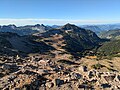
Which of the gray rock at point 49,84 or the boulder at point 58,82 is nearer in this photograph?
the gray rock at point 49,84

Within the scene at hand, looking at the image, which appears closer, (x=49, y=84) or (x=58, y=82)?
(x=49, y=84)

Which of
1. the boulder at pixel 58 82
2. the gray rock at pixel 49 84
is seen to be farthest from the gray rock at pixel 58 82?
the gray rock at pixel 49 84

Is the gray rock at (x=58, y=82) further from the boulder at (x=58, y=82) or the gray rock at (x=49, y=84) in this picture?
the gray rock at (x=49, y=84)

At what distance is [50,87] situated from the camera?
73938 mm

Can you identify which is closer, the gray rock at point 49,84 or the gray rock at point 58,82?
the gray rock at point 49,84

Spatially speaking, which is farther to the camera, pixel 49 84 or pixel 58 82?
pixel 58 82

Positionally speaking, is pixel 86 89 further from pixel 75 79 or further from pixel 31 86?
pixel 31 86

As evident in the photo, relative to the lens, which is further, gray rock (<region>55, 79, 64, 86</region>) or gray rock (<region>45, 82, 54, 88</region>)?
gray rock (<region>55, 79, 64, 86</region>)

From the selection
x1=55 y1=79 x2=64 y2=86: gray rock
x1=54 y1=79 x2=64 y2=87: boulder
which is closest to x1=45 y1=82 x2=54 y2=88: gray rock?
x1=54 y1=79 x2=64 y2=87: boulder

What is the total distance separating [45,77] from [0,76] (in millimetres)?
18862

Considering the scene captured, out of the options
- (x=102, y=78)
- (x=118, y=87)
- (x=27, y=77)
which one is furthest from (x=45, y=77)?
(x=118, y=87)

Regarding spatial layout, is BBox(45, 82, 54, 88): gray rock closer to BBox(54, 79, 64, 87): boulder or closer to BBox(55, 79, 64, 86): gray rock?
BBox(54, 79, 64, 87): boulder

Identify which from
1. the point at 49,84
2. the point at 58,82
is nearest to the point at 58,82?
the point at 58,82

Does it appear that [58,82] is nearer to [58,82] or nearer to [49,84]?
[58,82]
